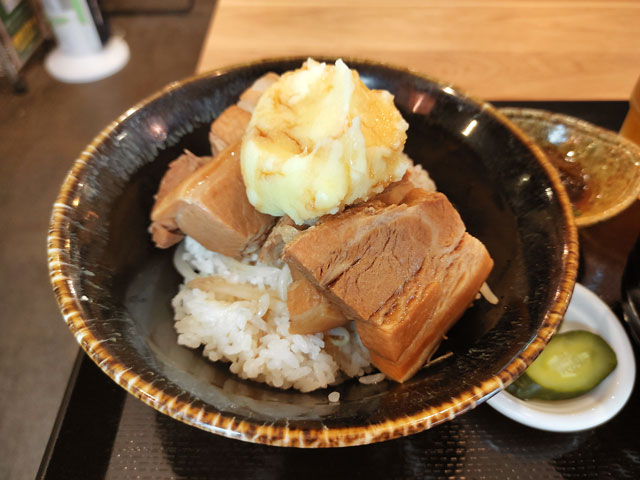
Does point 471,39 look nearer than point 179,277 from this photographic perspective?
No

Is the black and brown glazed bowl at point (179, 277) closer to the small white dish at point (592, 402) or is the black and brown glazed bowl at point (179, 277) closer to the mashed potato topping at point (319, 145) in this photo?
the small white dish at point (592, 402)

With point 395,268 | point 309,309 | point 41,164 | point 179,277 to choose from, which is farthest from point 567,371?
point 41,164

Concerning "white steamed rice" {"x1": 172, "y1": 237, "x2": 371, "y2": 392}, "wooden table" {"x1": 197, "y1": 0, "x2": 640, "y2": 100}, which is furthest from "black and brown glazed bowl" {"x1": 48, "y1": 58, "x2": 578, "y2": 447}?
"wooden table" {"x1": 197, "y1": 0, "x2": 640, "y2": 100}

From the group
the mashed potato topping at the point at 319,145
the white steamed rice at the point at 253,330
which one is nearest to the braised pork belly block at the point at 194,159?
the white steamed rice at the point at 253,330

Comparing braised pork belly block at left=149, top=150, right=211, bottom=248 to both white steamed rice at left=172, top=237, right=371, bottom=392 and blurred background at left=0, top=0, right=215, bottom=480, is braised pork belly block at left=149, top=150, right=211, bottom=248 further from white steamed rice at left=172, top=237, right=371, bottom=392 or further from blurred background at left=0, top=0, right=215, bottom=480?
blurred background at left=0, top=0, right=215, bottom=480

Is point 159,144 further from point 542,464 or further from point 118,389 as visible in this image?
point 542,464

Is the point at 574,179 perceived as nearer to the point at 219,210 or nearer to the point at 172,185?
the point at 219,210
